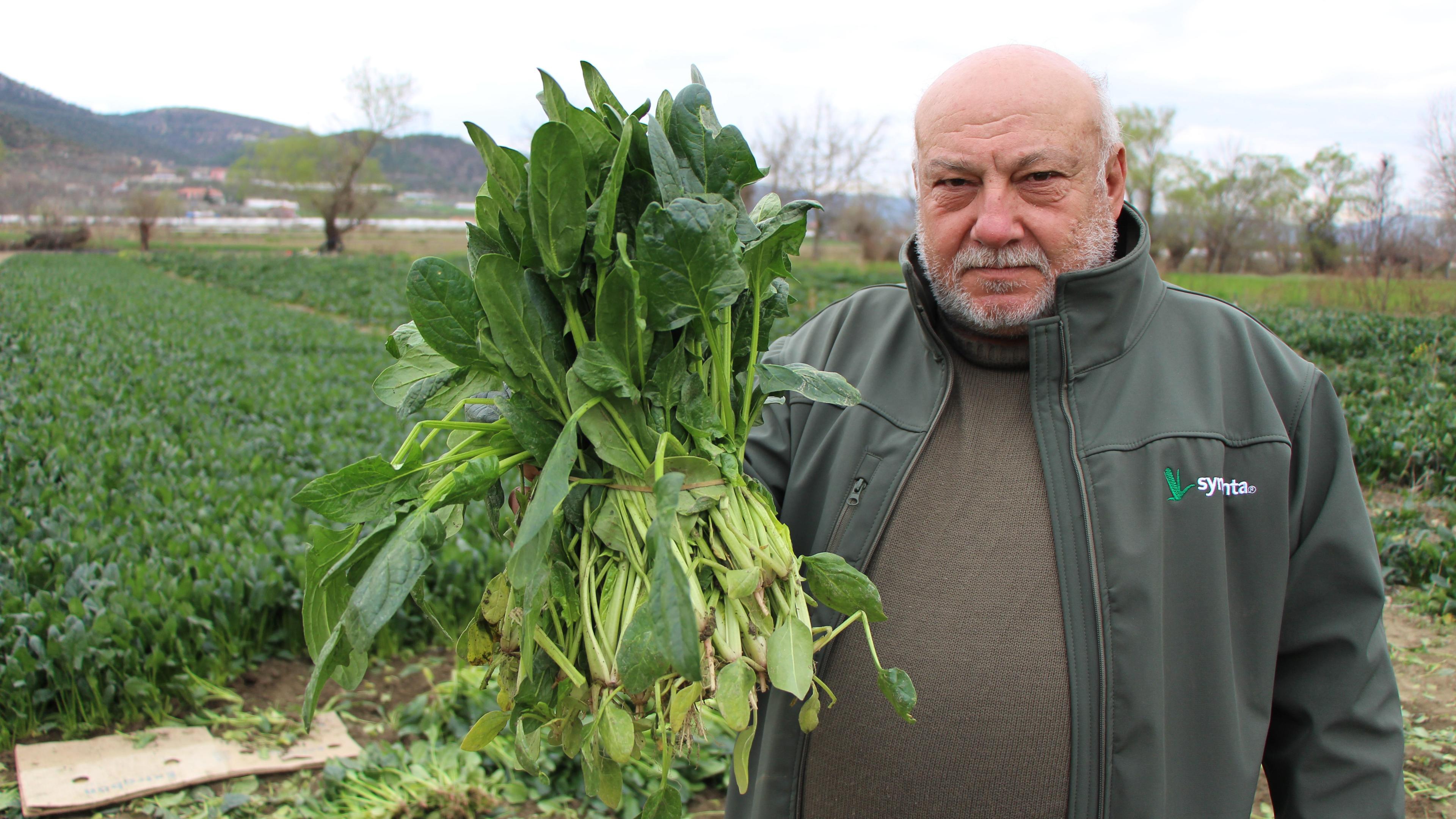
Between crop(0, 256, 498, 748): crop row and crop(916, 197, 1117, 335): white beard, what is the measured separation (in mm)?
3786

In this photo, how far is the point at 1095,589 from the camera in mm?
1617

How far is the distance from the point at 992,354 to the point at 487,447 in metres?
1.15

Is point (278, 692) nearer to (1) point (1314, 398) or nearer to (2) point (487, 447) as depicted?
(2) point (487, 447)

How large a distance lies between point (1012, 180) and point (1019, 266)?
0.18 m

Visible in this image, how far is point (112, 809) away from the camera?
3.21 m

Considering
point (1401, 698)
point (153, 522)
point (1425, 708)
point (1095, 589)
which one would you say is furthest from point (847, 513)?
point (153, 522)

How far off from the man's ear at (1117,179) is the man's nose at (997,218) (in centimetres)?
29

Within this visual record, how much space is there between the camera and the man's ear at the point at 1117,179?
1.89 meters

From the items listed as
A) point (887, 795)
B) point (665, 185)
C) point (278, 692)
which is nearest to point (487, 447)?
point (665, 185)

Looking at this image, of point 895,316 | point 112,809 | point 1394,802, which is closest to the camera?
point 1394,802

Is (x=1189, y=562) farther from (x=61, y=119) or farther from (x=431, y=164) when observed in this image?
(x=431, y=164)

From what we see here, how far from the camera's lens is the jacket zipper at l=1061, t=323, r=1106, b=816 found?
1577 mm

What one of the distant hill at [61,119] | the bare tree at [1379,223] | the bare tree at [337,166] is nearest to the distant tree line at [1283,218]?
the bare tree at [1379,223]

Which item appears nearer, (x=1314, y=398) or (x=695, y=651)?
(x=695, y=651)
